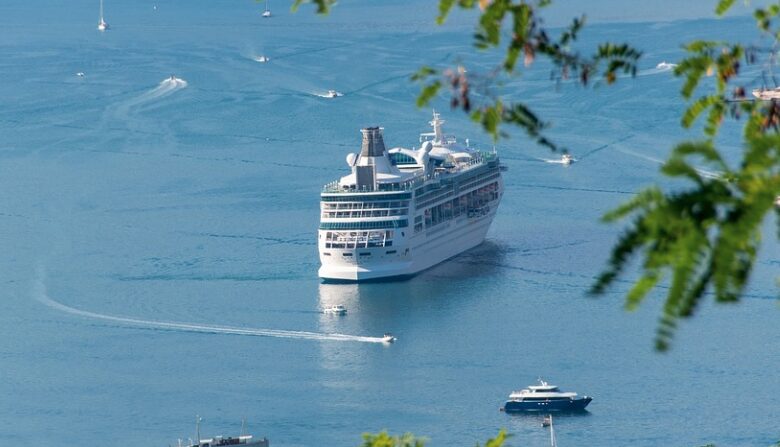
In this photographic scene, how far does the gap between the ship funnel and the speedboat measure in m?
15.0

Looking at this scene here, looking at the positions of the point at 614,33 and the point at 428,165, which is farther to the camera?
the point at 614,33

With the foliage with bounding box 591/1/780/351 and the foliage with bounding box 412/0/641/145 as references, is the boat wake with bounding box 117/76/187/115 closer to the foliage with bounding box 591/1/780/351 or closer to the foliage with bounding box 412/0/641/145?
the foliage with bounding box 412/0/641/145

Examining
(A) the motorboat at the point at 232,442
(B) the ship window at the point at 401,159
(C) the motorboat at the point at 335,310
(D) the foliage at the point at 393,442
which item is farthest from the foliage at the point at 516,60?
(B) the ship window at the point at 401,159

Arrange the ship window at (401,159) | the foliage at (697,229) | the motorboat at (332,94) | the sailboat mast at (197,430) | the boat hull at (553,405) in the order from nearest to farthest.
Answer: the foliage at (697,229) → the sailboat mast at (197,430) → the boat hull at (553,405) → the ship window at (401,159) → the motorboat at (332,94)

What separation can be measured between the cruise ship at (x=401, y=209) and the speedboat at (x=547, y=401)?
1311 cm

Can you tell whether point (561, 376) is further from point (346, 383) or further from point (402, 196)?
point (402, 196)

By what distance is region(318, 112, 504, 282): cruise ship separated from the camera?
45.3m

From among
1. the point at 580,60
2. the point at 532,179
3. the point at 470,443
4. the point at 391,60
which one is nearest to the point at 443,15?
the point at 580,60

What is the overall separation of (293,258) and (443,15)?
4168 cm

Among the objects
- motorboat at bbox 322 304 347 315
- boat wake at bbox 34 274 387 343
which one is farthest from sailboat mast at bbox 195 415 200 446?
motorboat at bbox 322 304 347 315

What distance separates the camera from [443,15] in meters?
4.91

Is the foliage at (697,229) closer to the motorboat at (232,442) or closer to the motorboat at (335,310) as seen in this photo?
the motorboat at (232,442)

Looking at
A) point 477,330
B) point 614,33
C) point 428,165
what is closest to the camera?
point 477,330

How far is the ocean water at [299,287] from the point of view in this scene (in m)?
32.1
